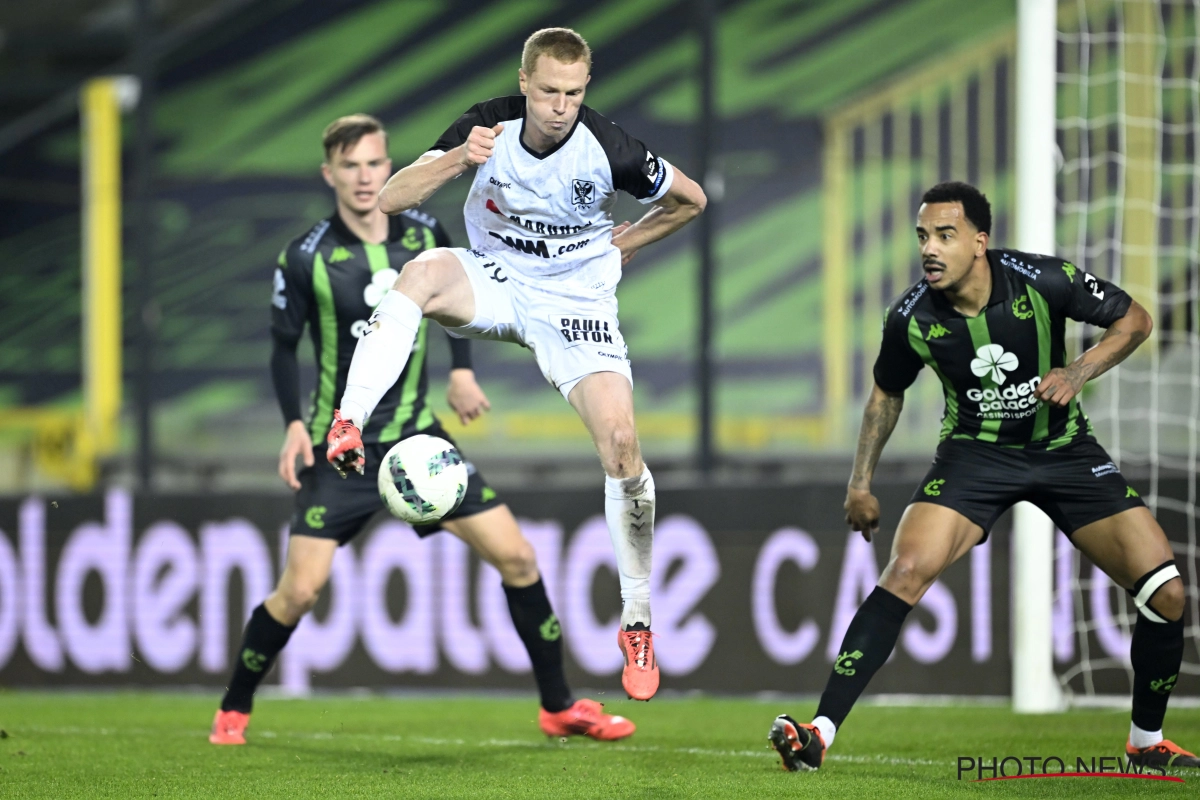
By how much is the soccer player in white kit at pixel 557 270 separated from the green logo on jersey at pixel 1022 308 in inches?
43.5

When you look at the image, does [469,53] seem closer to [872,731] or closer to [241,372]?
[241,372]

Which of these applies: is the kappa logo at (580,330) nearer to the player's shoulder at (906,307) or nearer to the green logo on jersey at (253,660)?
the player's shoulder at (906,307)

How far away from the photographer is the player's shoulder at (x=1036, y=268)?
527 cm

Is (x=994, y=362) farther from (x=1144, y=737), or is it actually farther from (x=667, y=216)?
(x=1144, y=737)

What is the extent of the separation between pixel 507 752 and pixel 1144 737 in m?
2.28

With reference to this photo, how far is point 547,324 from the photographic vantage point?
5.08m

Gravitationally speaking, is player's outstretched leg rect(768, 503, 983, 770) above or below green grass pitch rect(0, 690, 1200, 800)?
above

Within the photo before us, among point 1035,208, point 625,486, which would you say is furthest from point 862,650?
point 1035,208

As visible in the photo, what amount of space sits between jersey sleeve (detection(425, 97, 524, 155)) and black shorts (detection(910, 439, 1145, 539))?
6.10 feet

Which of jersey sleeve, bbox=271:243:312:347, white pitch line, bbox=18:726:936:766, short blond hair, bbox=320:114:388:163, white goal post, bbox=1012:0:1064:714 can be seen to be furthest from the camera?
white goal post, bbox=1012:0:1064:714

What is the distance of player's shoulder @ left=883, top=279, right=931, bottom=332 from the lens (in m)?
5.33

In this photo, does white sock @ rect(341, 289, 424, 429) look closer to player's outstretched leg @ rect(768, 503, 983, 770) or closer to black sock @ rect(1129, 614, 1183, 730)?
player's outstretched leg @ rect(768, 503, 983, 770)

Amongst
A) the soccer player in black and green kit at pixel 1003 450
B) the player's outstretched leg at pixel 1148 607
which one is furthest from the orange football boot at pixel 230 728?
the player's outstretched leg at pixel 1148 607

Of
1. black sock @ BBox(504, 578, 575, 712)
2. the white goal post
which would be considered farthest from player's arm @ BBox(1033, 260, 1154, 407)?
black sock @ BBox(504, 578, 575, 712)
